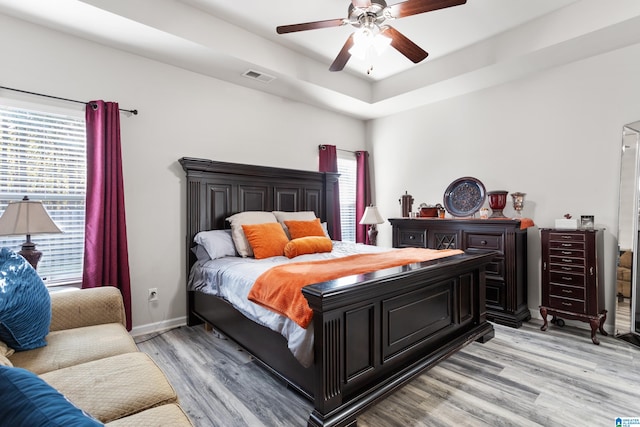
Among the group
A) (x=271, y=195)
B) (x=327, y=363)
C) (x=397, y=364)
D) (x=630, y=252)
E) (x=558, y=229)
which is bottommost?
(x=397, y=364)

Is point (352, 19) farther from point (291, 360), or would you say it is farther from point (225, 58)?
point (291, 360)

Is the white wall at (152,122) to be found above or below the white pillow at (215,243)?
above

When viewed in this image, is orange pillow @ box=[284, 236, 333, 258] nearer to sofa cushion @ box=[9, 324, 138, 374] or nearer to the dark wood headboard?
the dark wood headboard

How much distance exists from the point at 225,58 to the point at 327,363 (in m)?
2.97

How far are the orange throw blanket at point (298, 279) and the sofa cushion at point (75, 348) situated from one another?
0.76m

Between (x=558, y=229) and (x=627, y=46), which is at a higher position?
(x=627, y=46)

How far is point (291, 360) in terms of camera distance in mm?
1962

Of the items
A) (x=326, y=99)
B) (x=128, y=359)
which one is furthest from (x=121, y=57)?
(x=128, y=359)

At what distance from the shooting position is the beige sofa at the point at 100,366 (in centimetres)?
119

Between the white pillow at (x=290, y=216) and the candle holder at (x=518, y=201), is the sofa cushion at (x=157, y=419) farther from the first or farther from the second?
the candle holder at (x=518, y=201)

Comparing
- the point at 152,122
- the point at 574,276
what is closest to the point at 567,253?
the point at 574,276

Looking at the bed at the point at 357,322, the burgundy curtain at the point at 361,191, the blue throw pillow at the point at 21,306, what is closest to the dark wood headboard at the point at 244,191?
the bed at the point at 357,322

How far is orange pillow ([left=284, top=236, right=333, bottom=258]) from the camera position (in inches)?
123

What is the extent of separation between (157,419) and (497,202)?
3.78 meters
